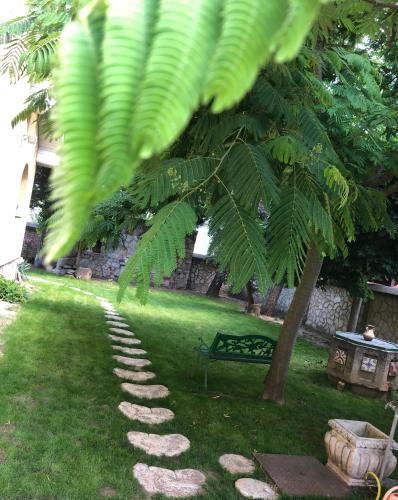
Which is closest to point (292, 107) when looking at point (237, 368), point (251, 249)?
point (251, 249)

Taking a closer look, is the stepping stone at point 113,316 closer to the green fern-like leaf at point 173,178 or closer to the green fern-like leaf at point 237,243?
the green fern-like leaf at point 173,178

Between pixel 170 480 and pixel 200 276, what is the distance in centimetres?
1954

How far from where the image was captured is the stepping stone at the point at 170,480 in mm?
3996

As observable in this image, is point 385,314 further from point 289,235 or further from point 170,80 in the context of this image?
point 170,80

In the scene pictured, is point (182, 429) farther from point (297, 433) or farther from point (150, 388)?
point (297, 433)

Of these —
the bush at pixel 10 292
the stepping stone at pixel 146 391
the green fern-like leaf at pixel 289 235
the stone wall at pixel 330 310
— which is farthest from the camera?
the stone wall at pixel 330 310

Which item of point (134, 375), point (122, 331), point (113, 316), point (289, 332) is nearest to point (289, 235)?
point (289, 332)

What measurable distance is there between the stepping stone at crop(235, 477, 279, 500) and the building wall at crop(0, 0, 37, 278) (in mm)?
5656

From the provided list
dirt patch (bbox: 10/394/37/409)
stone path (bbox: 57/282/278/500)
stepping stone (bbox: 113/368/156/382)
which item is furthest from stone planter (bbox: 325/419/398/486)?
dirt patch (bbox: 10/394/37/409)

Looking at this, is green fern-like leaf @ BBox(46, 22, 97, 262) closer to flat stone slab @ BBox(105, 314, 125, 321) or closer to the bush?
the bush

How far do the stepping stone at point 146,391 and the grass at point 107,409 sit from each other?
0.15 m

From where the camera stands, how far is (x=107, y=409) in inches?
216

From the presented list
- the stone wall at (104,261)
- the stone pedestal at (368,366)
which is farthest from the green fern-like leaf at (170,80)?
the stone wall at (104,261)

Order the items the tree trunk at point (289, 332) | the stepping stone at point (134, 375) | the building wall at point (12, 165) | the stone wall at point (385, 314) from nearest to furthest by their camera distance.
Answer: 1. the tree trunk at point (289, 332)
2. the stepping stone at point (134, 375)
3. the building wall at point (12, 165)
4. the stone wall at point (385, 314)
